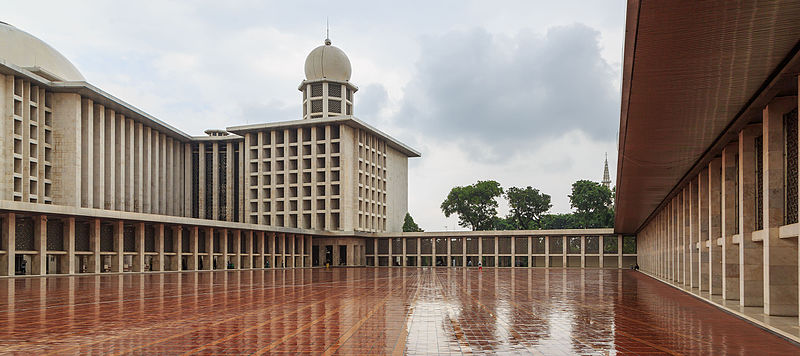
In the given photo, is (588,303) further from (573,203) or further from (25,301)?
(573,203)

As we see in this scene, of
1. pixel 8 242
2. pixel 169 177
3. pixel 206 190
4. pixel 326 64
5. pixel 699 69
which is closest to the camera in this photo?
pixel 699 69

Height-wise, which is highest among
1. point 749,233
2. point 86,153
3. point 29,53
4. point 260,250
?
point 29,53

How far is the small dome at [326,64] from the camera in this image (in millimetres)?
68500

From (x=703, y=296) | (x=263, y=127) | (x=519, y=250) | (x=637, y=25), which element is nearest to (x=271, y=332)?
(x=637, y=25)

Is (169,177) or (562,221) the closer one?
(169,177)

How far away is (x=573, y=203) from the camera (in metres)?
80.2

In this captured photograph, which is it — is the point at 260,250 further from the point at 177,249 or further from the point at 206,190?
the point at 206,190

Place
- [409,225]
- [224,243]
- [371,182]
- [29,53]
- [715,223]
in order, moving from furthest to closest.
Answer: [409,225] → [371,182] → [29,53] → [224,243] → [715,223]

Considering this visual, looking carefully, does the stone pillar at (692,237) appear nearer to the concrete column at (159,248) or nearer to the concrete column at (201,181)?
the concrete column at (159,248)

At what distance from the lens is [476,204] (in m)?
77.9

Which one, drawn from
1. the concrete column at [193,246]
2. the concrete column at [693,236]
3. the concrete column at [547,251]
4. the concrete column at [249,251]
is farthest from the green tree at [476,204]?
the concrete column at [693,236]

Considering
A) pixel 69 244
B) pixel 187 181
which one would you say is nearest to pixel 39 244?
pixel 69 244

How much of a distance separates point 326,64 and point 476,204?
24274 millimetres

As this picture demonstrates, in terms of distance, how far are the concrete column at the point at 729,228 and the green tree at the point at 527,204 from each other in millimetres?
64234
